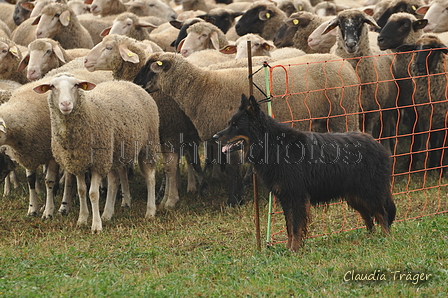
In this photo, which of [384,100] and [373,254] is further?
[384,100]

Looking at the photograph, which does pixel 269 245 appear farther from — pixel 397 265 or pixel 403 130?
pixel 403 130

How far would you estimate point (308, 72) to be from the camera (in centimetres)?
751

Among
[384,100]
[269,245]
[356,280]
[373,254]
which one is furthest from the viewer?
[384,100]

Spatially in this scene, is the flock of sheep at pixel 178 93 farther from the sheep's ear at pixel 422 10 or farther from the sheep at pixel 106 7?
the sheep at pixel 106 7

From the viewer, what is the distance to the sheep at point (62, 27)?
10.2 metres

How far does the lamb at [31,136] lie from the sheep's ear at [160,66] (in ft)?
4.24

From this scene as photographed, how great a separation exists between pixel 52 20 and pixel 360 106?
5.32 m

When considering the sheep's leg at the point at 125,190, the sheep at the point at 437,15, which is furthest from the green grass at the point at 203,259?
the sheep at the point at 437,15

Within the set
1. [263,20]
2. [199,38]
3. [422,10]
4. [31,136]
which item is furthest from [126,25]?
[422,10]

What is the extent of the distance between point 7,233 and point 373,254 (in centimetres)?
369

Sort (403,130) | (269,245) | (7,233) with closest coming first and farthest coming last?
(269,245) → (7,233) → (403,130)

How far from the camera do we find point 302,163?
5.00 metres

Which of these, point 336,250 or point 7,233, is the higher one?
point 336,250

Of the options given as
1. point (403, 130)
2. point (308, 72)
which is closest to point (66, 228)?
point (308, 72)
